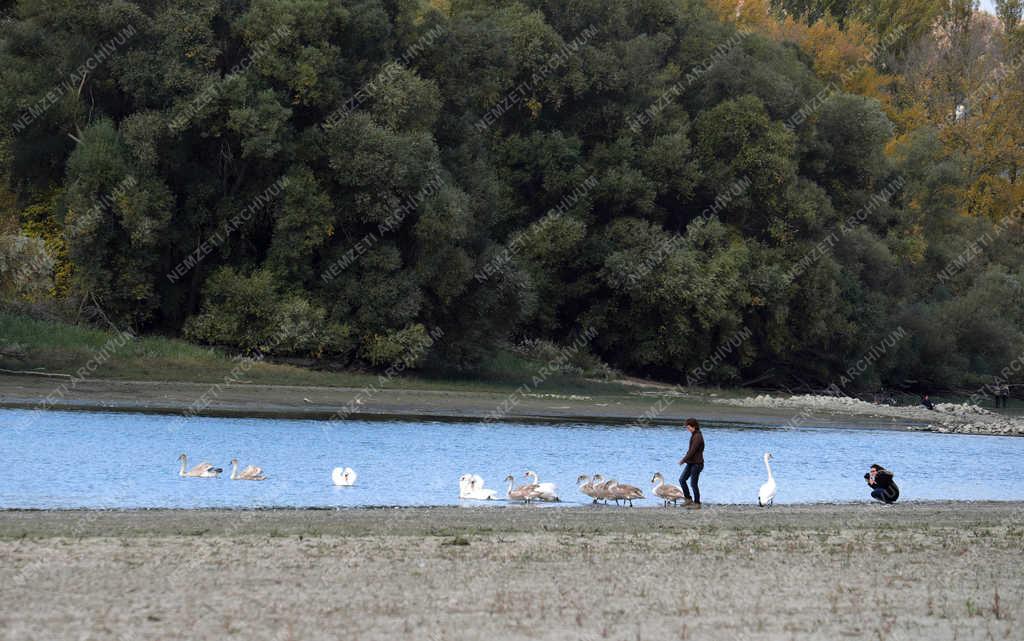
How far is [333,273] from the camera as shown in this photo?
152 feet

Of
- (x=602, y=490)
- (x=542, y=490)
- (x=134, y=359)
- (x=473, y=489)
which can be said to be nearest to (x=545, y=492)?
(x=542, y=490)

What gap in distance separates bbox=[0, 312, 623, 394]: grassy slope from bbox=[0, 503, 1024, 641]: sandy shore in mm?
22236

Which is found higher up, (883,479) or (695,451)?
(695,451)

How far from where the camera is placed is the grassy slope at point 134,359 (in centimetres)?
3922

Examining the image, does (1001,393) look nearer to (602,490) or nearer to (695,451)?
(695,451)

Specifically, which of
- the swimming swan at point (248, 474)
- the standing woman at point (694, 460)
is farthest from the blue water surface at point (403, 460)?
the standing woman at point (694, 460)

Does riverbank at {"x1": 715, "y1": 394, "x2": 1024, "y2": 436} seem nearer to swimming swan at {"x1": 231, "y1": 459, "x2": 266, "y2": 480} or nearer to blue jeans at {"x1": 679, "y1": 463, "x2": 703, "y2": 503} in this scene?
blue jeans at {"x1": 679, "y1": 463, "x2": 703, "y2": 503}

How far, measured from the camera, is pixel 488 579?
12969mm

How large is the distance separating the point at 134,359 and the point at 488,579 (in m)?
31.0

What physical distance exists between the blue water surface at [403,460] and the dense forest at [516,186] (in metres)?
8.38

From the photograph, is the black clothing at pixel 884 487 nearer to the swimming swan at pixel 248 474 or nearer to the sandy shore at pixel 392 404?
the swimming swan at pixel 248 474

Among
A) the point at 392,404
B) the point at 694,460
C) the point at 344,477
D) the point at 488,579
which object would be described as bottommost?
the point at 488,579

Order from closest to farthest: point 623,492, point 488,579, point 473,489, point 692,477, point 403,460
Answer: point 488,579 < point 623,492 < point 473,489 < point 692,477 < point 403,460

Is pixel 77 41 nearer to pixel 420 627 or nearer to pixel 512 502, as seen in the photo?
pixel 512 502
